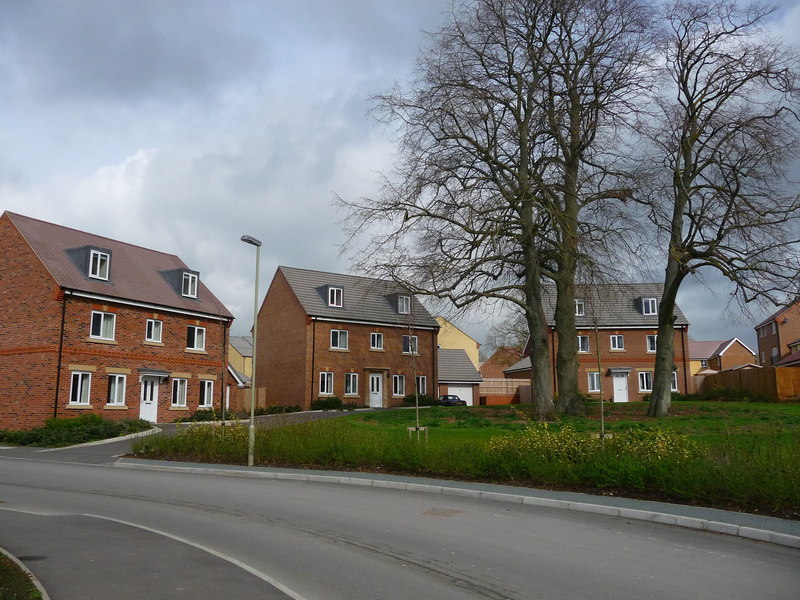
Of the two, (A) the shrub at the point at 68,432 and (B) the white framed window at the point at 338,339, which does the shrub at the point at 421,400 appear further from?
(A) the shrub at the point at 68,432

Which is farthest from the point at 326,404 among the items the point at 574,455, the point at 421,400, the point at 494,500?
the point at 494,500

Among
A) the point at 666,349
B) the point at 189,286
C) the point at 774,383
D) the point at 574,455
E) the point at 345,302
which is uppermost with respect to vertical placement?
the point at 345,302

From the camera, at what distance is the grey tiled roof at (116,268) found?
33312mm

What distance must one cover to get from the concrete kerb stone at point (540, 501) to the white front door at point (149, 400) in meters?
17.1

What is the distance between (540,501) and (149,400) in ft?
91.9

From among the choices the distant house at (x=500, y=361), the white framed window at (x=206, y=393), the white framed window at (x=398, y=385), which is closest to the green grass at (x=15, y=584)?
the white framed window at (x=206, y=393)

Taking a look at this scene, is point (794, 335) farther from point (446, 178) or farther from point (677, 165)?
point (446, 178)

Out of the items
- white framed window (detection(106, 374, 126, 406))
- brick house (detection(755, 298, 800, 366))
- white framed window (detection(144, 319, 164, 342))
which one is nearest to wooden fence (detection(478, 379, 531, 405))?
brick house (detection(755, 298, 800, 366))

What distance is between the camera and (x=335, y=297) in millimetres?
47750

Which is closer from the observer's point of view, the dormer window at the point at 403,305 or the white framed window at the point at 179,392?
the white framed window at the point at 179,392

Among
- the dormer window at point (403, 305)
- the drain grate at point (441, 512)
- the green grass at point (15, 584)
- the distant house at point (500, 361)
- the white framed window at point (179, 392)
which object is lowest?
the drain grate at point (441, 512)

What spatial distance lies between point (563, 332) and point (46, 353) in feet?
74.4

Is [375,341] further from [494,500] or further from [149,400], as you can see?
[494,500]

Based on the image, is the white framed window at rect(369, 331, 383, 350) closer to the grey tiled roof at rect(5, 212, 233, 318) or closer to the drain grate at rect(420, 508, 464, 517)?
the grey tiled roof at rect(5, 212, 233, 318)
